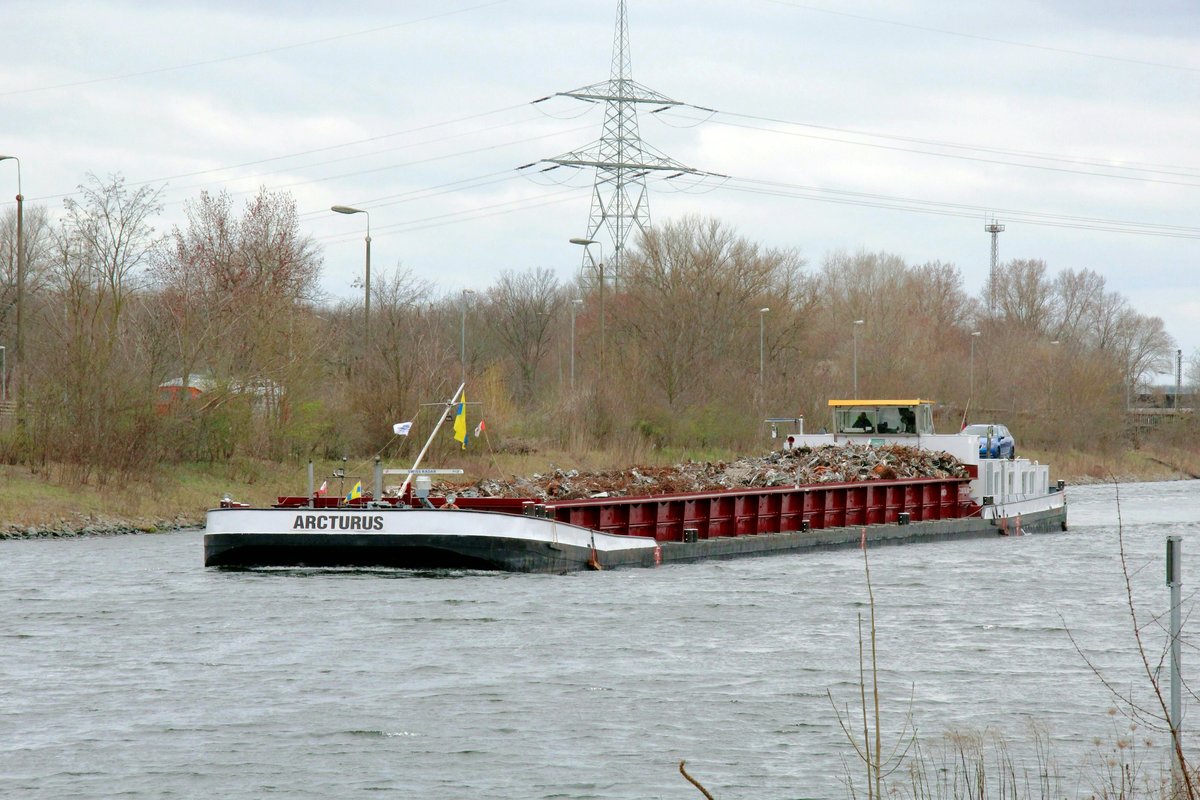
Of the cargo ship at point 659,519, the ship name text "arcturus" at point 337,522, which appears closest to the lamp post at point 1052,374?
the cargo ship at point 659,519

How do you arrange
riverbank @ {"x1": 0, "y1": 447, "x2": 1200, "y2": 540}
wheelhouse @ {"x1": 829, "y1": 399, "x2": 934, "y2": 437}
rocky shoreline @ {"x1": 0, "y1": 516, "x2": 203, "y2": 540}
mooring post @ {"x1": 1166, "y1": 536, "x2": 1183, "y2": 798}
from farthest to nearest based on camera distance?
1. wheelhouse @ {"x1": 829, "y1": 399, "x2": 934, "y2": 437}
2. riverbank @ {"x1": 0, "y1": 447, "x2": 1200, "y2": 540}
3. rocky shoreline @ {"x1": 0, "y1": 516, "x2": 203, "y2": 540}
4. mooring post @ {"x1": 1166, "y1": 536, "x2": 1183, "y2": 798}

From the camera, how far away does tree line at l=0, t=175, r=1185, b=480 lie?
121 ft

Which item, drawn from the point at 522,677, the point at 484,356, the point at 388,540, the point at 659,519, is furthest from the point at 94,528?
the point at 484,356

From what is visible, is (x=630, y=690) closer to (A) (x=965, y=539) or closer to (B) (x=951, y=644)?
(B) (x=951, y=644)

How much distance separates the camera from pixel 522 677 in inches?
591

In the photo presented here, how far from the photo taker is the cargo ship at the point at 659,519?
2159 cm

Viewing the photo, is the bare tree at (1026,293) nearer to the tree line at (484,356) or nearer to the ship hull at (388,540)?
the tree line at (484,356)

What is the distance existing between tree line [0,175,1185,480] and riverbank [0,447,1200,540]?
2.16ft

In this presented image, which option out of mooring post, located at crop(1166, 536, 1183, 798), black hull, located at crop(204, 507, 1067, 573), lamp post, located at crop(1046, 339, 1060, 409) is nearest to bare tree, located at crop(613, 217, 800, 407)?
lamp post, located at crop(1046, 339, 1060, 409)

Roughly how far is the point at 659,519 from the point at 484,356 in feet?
177

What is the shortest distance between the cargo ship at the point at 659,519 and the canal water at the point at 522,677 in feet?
1.85

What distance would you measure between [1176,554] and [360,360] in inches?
1516

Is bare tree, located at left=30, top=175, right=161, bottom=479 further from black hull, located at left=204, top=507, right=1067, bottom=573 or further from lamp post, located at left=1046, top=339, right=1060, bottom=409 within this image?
lamp post, located at left=1046, top=339, right=1060, bottom=409

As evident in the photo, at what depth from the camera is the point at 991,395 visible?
74.2m
